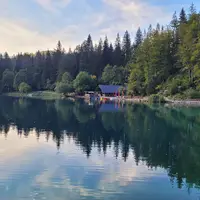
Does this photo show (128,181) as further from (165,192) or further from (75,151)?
(75,151)

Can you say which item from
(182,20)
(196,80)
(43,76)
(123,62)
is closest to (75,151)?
(196,80)

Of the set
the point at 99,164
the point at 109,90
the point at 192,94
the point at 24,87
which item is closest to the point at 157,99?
the point at 192,94

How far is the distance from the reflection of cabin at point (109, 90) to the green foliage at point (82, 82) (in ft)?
18.3

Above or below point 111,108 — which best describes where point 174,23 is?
above

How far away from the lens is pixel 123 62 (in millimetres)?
94750

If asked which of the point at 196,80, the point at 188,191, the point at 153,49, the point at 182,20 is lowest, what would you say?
the point at 188,191

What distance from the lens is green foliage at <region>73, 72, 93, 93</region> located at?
81250 mm

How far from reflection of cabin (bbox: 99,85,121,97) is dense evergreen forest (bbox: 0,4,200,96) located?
16.0ft

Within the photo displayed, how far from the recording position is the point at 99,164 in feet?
44.5

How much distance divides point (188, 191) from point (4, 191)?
21.2 ft

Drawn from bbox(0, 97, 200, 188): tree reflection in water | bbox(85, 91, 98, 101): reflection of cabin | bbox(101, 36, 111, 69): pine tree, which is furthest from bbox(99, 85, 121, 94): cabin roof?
bbox(0, 97, 200, 188): tree reflection in water

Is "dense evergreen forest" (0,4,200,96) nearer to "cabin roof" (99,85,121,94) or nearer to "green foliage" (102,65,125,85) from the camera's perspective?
"green foliage" (102,65,125,85)

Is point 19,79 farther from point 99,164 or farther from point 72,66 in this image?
point 99,164

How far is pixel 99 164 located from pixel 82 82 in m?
68.6
